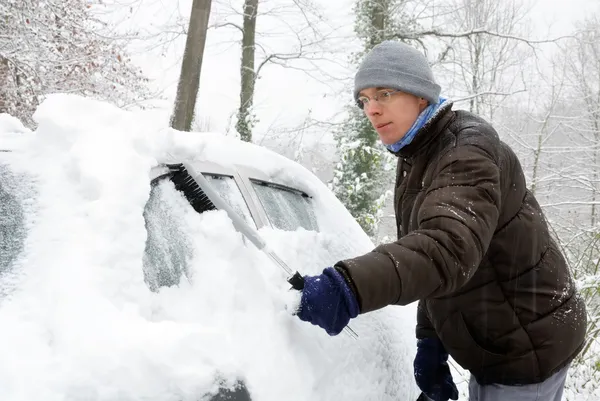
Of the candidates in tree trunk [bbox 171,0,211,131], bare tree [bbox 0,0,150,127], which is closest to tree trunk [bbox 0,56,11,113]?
bare tree [bbox 0,0,150,127]

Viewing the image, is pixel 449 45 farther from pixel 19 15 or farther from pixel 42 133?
pixel 42 133

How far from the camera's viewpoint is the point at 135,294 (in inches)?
45.4

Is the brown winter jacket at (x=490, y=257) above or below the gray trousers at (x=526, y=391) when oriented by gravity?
above

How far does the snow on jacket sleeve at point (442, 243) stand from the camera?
4.23ft

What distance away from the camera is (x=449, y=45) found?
477 inches

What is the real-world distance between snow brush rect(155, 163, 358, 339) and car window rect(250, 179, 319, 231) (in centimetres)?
39

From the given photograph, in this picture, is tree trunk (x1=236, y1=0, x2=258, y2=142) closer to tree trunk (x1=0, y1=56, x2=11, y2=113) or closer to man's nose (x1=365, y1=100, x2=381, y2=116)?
tree trunk (x1=0, y1=56, x2=11, y2=113)

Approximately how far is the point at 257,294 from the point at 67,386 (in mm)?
594

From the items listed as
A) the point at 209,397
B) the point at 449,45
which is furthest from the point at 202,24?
the point at 209,397

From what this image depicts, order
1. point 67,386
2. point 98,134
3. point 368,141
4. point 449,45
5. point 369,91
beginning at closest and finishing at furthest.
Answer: point 67,386, point 98,134, point 369,91, point 368,141, point 449,45

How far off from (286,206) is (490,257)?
0.84 meters

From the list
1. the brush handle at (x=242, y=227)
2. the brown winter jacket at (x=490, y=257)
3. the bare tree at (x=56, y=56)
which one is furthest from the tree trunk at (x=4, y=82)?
the brown winter jacket at (x=490, y=257)

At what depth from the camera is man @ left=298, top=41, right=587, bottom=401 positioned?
138 cm

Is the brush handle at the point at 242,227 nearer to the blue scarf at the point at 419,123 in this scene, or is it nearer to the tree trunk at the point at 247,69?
the blue scarf at the point at 419,123
